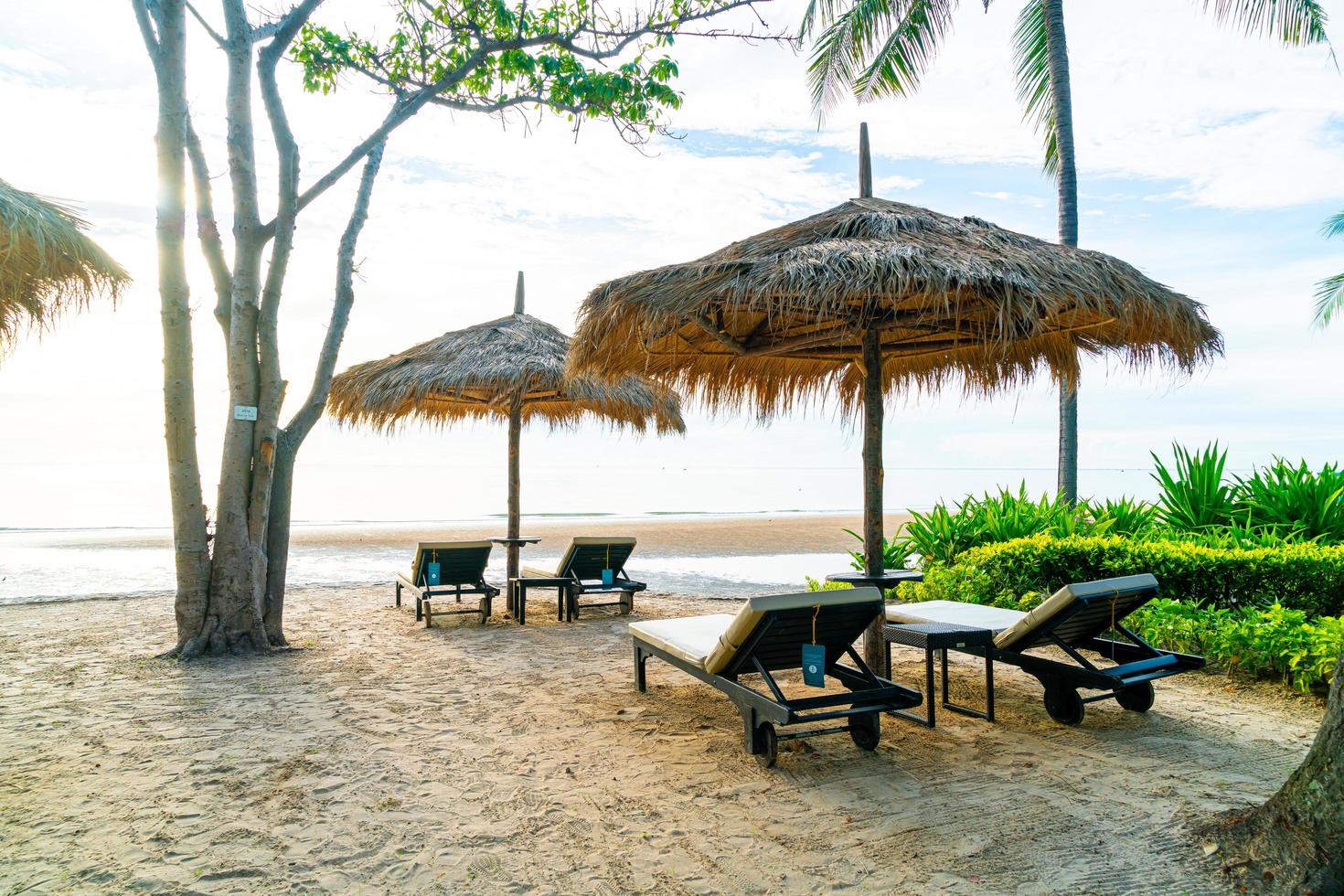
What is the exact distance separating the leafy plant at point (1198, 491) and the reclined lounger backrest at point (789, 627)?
5304mm

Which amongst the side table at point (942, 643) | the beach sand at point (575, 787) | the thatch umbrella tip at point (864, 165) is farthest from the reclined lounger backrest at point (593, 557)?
the thatch umbrella tip at point (864, 165)

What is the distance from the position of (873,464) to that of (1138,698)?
5.81 ft

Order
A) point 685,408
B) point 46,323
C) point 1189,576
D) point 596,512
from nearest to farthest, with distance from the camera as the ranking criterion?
point 1189,576 < point 685,408 < point 46,323 < point 596,512

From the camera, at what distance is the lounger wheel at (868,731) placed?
3592 millimetres

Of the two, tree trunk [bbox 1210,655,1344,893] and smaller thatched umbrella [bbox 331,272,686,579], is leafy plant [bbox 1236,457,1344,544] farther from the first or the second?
smaller thatched umbrella [bbox 331,272,686,579]

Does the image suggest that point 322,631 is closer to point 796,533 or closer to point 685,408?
point 685,408

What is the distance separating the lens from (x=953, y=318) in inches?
188

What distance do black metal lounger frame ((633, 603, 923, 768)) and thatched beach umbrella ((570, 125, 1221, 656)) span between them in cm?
104

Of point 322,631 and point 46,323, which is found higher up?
point 46,323

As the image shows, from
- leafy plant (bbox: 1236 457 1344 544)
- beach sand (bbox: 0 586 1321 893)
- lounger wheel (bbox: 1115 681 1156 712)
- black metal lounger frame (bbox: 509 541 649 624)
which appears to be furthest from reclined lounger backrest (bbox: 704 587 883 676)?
leafy plant (bbox: 1236 457 1344 544)

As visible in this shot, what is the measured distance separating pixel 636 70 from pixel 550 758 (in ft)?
18.0

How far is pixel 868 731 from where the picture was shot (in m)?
3.61

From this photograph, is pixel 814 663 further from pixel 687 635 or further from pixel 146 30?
pixel 146 30

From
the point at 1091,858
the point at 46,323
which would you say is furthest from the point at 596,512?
the point at 1091,858
